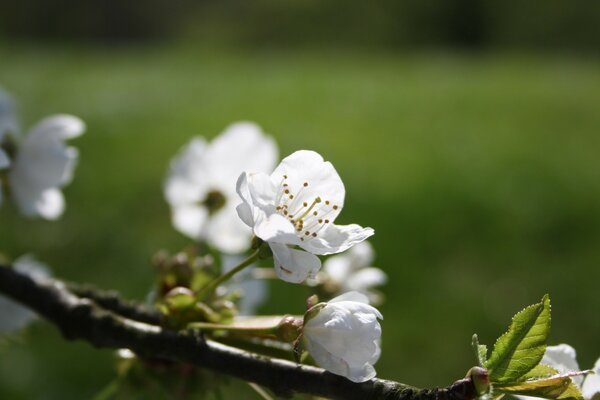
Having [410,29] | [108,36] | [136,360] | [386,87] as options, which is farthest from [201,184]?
[108,36]

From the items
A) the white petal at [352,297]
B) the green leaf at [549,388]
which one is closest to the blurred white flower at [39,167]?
the white petal at [352,297]

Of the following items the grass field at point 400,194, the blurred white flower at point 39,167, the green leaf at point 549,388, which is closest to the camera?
the green leaf at point 549,388

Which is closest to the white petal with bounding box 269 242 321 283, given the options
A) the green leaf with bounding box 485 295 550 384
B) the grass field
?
the green leaf with bounding box 485 295 550 384

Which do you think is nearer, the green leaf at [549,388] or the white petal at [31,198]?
the green leaf at [549,388]

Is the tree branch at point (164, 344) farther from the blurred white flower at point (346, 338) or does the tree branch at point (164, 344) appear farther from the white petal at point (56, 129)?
the white petal at point (56, 129)

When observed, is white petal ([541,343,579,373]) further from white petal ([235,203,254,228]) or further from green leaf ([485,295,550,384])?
white petal ([235,203,254,228])

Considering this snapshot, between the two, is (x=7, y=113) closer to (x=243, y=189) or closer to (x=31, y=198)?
(x=31, y=198)

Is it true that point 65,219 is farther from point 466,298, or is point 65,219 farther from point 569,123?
point 569,123
